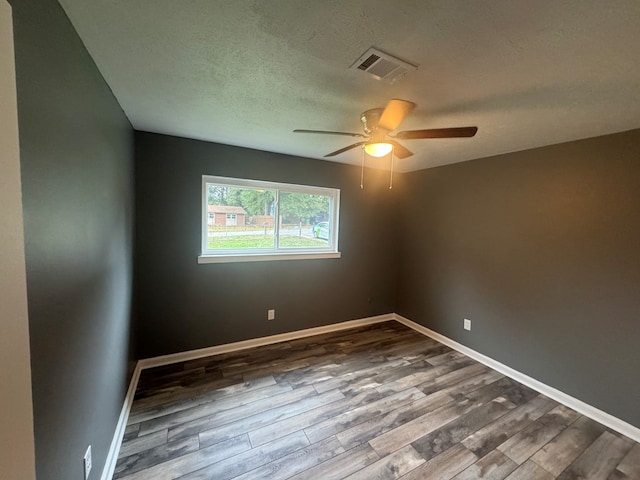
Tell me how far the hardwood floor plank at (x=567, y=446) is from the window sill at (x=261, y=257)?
8.23ft

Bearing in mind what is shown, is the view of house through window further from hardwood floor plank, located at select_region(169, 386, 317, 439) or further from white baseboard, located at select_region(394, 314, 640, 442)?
white baseboard, located at select_region(394, 314, 640, 442)

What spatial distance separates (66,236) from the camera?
3.45ft

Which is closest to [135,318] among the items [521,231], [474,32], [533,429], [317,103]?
[317,103]

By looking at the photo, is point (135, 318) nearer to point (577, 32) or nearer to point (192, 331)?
point (192, 331)

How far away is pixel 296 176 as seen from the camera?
10.5 ft

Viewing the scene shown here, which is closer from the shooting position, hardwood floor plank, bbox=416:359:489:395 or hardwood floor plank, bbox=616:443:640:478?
hardwood floor plank, bbox=616:443:640:478

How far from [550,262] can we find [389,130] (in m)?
1.94

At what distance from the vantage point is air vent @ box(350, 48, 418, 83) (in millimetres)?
1239

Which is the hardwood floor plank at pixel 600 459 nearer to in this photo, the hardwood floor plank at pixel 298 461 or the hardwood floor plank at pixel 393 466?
the hardwood floor plank at pixel 393 466

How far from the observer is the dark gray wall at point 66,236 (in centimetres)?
81

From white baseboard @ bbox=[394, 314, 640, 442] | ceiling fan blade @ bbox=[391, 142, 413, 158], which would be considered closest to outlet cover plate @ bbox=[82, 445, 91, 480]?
ceiling fan blade @ bbox=[391, 142, 413, 158]

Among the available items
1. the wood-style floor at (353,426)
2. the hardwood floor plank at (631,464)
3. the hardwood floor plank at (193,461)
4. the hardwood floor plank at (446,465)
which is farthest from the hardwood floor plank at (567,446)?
the hardwood floor plank at (193,461)

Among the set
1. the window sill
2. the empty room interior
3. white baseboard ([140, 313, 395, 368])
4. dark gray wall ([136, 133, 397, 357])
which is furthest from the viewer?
the window sill

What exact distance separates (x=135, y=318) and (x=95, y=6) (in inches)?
91.1
